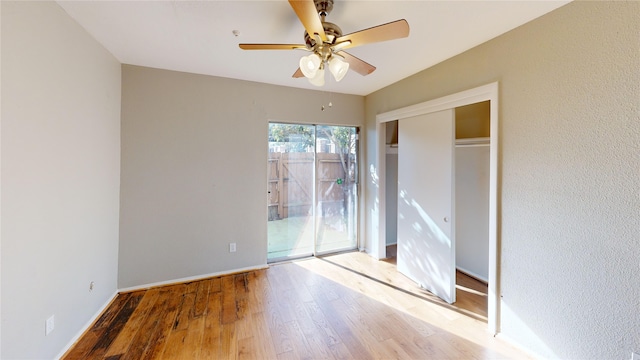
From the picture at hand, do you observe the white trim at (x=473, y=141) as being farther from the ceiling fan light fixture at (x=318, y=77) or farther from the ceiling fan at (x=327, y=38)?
the ceiling fan light fixture at (x=318, y=77)

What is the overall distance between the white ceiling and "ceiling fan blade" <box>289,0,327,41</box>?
41cm

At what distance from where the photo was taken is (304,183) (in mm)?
3756

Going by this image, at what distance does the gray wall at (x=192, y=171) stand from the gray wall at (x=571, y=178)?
2574 mm

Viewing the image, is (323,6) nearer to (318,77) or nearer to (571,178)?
(318,77)

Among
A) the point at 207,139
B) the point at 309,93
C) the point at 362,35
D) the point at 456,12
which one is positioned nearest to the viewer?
the point at 362,35

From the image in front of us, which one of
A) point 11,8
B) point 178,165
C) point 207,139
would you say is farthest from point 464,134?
point 11,8

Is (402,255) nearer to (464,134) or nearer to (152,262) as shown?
(464,134)

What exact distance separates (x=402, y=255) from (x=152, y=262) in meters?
3.11

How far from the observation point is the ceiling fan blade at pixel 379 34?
1.35 metres

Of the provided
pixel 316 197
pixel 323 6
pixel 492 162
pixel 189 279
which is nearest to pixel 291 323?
pixel 189 279

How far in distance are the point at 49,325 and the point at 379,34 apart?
293 centimetres

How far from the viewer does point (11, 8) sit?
136 cm

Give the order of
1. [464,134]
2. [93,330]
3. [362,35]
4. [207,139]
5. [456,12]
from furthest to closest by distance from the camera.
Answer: [464,134] < [207,139] < [93,330] < [456,12] < [362,35]

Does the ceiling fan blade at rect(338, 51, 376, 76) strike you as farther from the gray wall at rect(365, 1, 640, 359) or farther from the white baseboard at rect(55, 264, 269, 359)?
the white baseboard at rect(55, 264, 269, 359)
